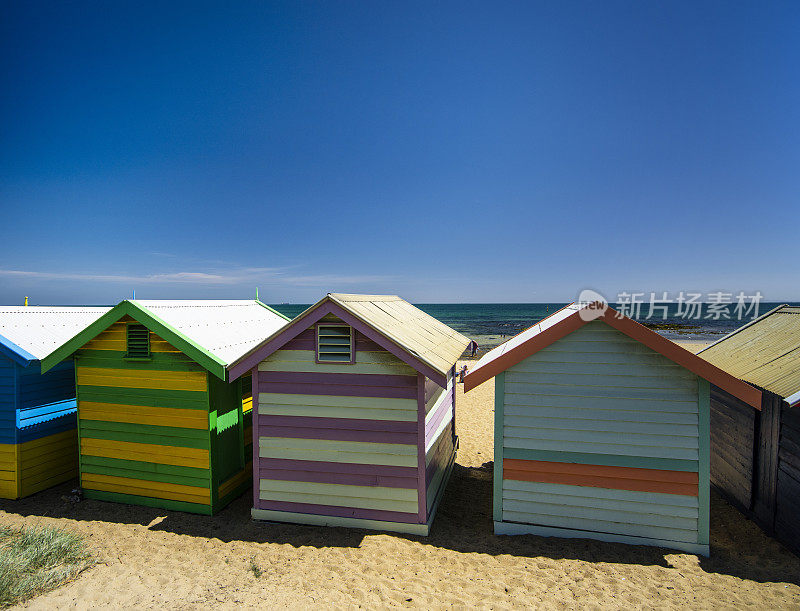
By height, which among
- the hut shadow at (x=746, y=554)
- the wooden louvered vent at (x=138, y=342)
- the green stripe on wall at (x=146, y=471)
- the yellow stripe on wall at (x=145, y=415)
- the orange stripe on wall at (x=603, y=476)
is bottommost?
the hut shadow at (x=746, y=554)

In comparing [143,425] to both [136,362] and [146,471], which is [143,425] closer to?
[146,471]

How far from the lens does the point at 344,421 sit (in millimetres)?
6949

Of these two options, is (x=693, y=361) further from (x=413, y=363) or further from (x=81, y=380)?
(x=81, y=380)

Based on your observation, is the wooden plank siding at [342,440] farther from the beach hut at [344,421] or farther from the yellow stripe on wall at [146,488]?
the yellow stripe on wall at [146,488]

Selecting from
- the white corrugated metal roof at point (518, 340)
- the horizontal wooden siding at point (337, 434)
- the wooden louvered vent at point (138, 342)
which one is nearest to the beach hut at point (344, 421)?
the horizontal wooden siding at point (337, 434)

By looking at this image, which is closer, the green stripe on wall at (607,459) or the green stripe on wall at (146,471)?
the green stripe on wall at (607,459)

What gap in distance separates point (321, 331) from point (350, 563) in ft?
11.6

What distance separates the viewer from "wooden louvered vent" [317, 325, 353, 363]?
22.7 ft

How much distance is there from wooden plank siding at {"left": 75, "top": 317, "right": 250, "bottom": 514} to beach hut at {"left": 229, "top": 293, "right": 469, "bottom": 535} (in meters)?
0.98

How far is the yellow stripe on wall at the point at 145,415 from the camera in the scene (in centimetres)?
751

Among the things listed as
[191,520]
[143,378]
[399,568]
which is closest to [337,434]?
[399,568]

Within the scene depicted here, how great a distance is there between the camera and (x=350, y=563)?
6.05m

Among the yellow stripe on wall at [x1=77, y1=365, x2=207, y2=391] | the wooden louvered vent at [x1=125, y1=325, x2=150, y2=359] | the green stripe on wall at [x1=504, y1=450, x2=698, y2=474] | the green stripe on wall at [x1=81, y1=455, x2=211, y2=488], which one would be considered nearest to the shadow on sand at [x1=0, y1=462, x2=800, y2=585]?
the green stripe on wall at [x1=81, y1=455, x2=211, y2=488]

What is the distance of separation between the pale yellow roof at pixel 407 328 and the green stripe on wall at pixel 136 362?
3.11m
